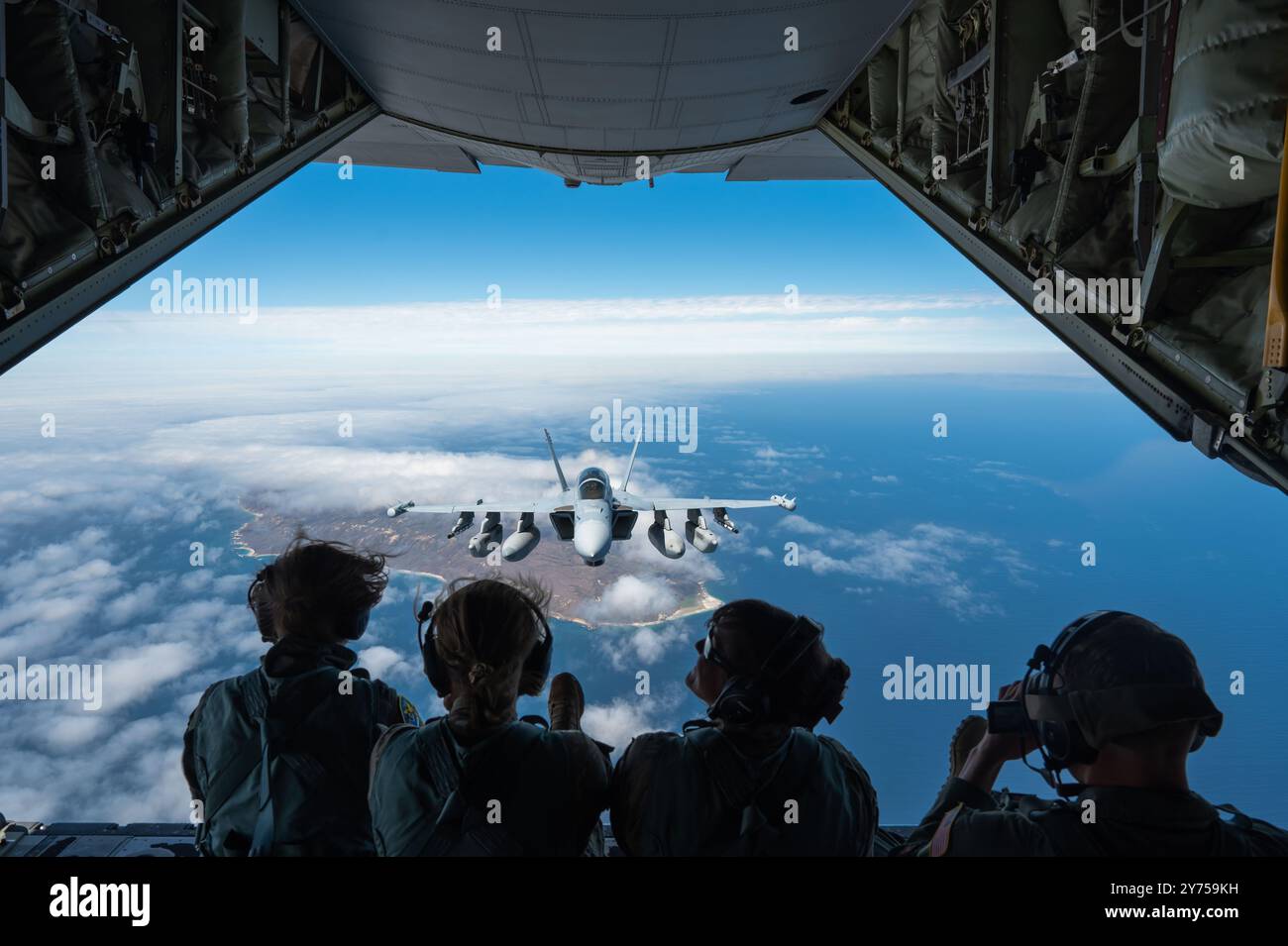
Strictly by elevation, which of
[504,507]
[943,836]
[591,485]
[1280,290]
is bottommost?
[504,507]

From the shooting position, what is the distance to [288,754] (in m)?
2.01

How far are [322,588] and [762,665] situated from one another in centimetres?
150

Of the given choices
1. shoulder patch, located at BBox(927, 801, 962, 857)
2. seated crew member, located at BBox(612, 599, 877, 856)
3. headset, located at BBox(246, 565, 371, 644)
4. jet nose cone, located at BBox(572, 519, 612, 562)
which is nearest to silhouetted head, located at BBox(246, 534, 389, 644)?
→ headset, located at BBox(246, 565, 371, 644)

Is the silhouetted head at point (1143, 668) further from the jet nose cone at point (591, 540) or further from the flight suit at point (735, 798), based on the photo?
the jet nose cone at point (591, 540)

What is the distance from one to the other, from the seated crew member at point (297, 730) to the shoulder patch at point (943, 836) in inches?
65.4

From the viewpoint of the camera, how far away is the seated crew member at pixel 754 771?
177cm

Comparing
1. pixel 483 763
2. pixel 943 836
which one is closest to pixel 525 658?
pixel 483 763

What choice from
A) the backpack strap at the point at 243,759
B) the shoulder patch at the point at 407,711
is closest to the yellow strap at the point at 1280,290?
the shoulder patch at the point at 407,711

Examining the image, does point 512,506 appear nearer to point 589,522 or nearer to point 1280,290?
point 589,522

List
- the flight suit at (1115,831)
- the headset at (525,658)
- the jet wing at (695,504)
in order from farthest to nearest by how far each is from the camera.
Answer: the jet wing at (695,504) → the headset at (525,658) → the flight suit at (1115,831)

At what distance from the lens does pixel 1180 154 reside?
106 inches

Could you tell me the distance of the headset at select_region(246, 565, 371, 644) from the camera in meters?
2.29
